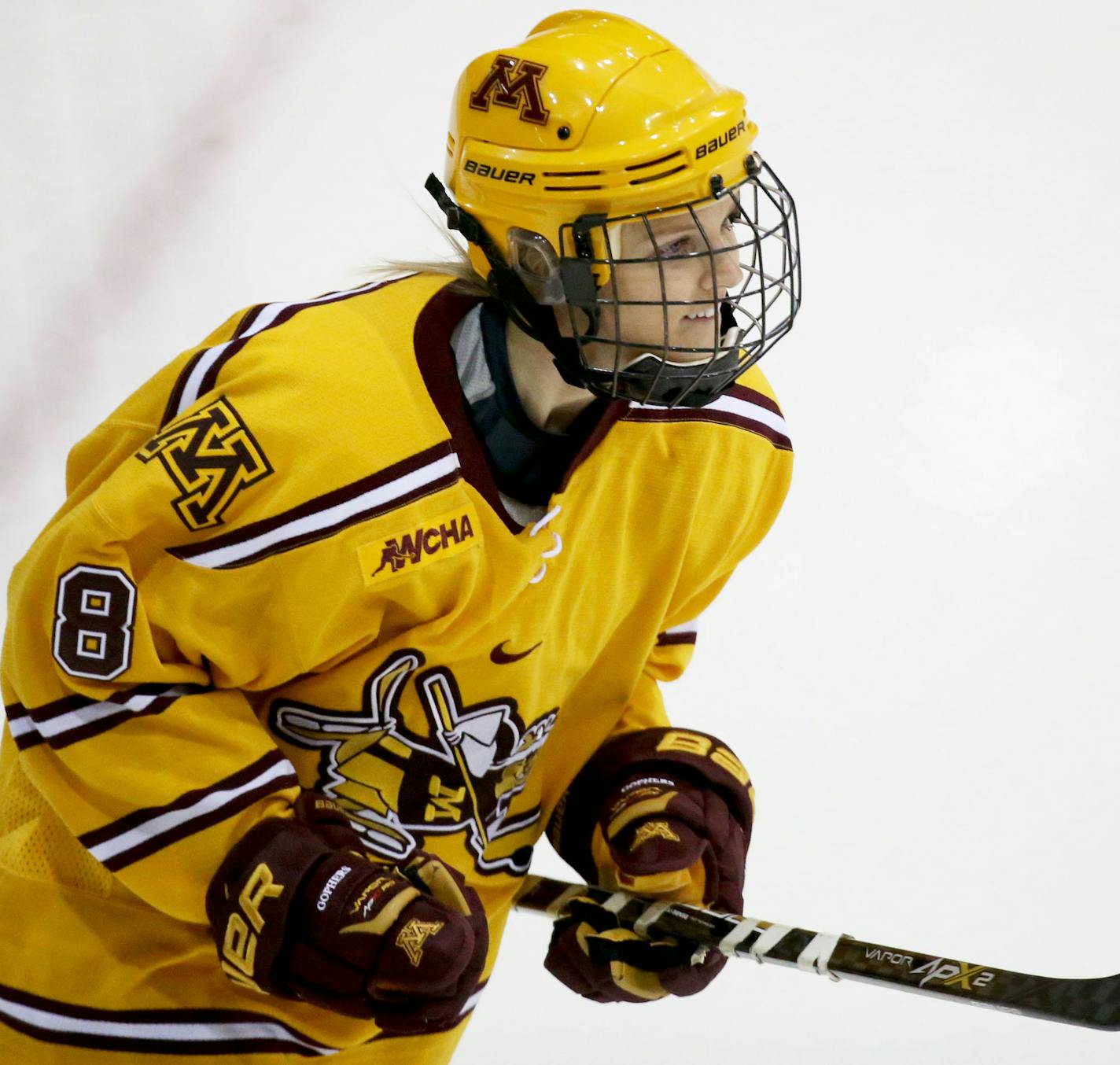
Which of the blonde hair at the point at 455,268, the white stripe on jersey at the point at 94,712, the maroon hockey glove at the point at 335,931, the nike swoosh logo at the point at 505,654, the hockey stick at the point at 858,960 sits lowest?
the hockey stick at the point at 858,960

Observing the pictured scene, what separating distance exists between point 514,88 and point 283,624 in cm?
49

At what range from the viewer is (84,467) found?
142 cm

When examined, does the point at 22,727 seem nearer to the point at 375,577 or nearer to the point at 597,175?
the point at 375,577

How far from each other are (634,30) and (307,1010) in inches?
36.1

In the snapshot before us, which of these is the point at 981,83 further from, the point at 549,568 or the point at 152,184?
the point at 549,568

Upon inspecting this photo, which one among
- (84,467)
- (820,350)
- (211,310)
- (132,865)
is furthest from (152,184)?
(132,865)

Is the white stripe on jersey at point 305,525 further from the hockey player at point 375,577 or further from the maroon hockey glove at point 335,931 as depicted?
the maroon hockey glove at point 335,931

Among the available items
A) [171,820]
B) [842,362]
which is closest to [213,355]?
[171,820]

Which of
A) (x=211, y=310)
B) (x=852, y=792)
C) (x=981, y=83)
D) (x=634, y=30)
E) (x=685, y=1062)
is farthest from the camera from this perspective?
(x=981, y=83)

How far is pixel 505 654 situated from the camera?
1526 mm

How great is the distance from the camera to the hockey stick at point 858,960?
147cm

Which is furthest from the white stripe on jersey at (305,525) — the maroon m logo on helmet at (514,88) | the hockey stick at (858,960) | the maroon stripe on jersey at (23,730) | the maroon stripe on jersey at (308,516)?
the hockey stick at (858,960)

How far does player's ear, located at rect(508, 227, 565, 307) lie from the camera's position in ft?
4.64

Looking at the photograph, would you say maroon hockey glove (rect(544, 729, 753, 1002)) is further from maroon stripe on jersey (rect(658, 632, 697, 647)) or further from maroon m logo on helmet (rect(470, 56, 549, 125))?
maroon m logo on helmet (rect(470, 56, 549, 125))
